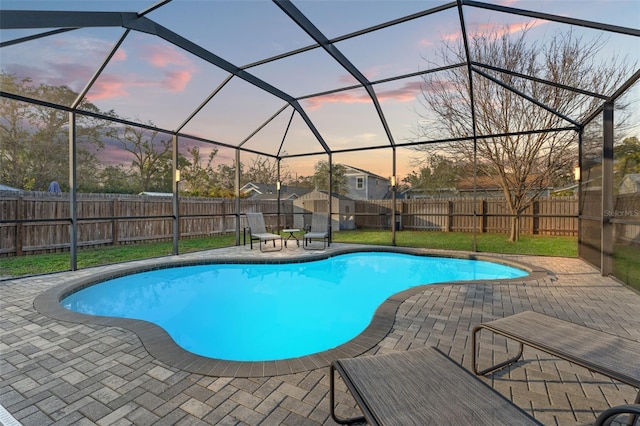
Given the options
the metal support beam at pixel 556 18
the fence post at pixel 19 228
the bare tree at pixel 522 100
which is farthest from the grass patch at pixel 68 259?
the bare tree at pixel 522 100

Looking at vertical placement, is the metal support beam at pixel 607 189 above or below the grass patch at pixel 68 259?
above

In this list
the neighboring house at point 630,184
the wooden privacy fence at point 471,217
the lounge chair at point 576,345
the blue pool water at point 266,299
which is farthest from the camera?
the wooden privacy fence at point 471,217

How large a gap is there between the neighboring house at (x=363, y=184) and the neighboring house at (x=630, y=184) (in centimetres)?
1964

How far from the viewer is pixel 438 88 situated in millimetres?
12141

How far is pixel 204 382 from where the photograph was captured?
2283mm

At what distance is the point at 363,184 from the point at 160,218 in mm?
18620

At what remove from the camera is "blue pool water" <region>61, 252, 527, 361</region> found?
389cm

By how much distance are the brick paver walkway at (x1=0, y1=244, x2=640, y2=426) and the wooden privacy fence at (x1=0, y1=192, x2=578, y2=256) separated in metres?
3.49

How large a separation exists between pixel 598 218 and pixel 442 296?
4.00m

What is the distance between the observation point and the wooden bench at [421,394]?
1.30 meters

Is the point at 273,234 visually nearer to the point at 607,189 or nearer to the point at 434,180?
the point at 607,189

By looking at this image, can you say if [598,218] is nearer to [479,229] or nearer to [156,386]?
[156,386]

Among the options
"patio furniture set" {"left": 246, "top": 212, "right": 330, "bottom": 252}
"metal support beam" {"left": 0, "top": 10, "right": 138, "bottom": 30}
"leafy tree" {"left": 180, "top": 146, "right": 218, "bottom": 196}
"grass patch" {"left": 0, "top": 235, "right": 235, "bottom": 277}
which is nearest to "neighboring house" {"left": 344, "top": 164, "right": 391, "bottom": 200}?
"leafy tree" {"left": 180, "top": 146, "right": 218, "bottom": 196}

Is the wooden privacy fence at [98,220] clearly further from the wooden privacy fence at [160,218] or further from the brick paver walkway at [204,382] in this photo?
the brick paver walkway at [204,382]
